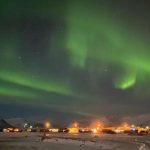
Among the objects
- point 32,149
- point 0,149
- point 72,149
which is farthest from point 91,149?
point 0,149

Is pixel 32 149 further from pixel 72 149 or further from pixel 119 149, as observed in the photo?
pixel 119 149

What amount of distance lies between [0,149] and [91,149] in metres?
21.8

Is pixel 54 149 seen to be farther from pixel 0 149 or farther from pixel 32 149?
pixel 0 149

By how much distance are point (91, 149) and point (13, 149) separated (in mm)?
18571

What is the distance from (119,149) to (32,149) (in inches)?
829

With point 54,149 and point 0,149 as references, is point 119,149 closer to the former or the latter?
point 54,149

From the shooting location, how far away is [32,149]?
84.7 metres

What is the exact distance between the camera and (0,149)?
281ft

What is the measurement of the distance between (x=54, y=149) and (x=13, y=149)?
976 centimetres

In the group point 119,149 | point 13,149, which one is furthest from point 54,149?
point 119,149

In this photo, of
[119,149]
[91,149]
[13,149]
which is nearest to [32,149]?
[13,149]

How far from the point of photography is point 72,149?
8488cm

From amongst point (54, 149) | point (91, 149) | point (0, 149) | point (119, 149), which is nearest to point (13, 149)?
point (0, 149)

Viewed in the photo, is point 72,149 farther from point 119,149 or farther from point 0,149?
point 0,149
